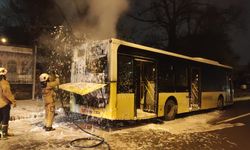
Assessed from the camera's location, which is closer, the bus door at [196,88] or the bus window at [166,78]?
the bus window at [166,78]

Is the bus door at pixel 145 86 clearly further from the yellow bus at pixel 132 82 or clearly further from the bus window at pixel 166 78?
the bus window at pixel 166 78

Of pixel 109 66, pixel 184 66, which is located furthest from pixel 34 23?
pixel 109 66

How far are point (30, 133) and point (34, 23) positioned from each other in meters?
17.4

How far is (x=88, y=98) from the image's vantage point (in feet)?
33.8

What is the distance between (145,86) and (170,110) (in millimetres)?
1587

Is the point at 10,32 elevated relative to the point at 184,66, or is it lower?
elevated

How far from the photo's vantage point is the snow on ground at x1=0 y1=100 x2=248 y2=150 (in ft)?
25.8

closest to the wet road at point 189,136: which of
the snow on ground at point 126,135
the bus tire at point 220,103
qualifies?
the snow on ground at point 126,135

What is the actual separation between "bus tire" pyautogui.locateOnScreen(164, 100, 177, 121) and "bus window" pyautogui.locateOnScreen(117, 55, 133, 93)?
9.33ft

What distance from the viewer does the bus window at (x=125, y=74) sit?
9656mm

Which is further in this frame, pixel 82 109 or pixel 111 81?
pixel 82 109

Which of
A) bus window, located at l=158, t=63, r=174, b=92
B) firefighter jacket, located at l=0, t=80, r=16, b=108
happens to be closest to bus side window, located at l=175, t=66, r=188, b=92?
bus window, located at l=158, t=63, r=174, b=92

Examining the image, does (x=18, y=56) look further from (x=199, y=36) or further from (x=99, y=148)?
(x=199, y=36)

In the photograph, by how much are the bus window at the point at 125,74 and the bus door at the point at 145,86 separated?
69.6 inches
